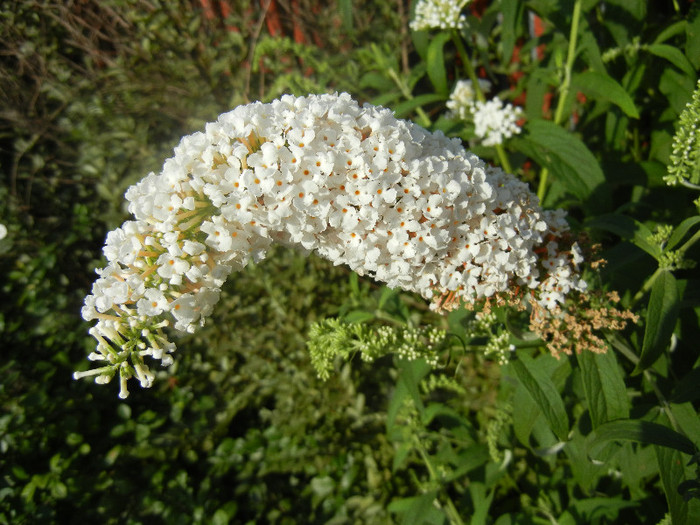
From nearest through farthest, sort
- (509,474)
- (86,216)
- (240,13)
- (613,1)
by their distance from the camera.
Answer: (613,1) < (509,474) < (86,216) < (240,13)

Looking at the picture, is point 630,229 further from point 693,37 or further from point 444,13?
point 444,13

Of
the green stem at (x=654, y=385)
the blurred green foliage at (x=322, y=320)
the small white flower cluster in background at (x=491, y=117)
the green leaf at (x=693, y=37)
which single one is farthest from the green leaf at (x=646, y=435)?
the green leaf at (x=693, y=37)

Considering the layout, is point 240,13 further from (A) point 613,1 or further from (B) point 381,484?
(B) point 381,484

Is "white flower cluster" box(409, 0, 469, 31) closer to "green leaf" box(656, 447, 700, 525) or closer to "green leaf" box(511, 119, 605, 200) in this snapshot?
"green leaf" box(511, 119, 605, 200)

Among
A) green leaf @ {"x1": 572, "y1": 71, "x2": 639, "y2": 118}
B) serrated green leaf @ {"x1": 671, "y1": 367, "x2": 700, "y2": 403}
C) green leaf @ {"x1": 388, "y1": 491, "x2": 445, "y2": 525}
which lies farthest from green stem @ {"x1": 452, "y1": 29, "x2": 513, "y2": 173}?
green leaf @ {"x1": 388, "y1": 491, "x2": 445, "y2": 525}

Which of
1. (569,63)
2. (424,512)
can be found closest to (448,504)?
(424,512)

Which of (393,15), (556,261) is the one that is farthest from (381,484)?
(393,15)
